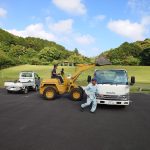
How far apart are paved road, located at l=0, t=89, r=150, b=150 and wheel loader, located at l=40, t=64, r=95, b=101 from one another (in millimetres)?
5336

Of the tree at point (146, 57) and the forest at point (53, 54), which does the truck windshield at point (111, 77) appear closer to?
the forest at point (53, 54)

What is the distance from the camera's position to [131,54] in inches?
4173

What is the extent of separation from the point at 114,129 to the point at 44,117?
3447mm

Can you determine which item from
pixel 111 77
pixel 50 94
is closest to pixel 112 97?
pixel 111 77

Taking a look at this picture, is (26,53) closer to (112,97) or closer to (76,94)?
(76,94)

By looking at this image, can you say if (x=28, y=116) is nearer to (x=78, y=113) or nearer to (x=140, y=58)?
(x=78, y=113)

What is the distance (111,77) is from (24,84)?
982 centimetres

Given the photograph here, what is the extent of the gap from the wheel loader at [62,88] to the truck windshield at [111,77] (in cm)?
273

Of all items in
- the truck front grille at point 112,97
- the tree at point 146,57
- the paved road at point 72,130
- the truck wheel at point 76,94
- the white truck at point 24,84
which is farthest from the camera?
the tree at point 146,57

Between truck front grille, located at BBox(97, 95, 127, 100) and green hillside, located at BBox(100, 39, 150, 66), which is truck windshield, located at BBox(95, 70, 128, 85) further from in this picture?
green hillside, located at BBox(100, 39, 150, 66)

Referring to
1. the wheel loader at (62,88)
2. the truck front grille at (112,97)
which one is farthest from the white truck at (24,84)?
the truck front grille at (112,97)

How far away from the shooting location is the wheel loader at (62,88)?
20469 millimetres

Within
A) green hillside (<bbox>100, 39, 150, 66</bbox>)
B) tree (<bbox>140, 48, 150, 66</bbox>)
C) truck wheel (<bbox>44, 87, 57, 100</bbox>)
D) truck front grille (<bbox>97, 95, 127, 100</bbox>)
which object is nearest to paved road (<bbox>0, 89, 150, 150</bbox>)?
truck front grille (<bbox>97, 95, 127, 100</bbox>)

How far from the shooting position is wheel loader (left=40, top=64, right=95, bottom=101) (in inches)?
806
